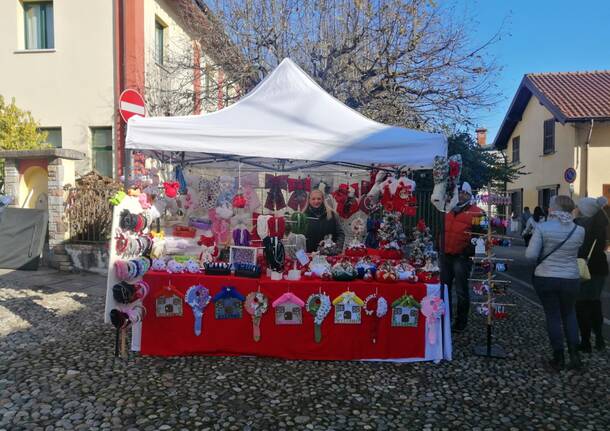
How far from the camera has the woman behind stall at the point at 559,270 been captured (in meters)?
3.72

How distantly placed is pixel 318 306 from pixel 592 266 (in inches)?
111

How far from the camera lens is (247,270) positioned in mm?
3998

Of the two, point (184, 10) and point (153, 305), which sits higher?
point (184, 10)

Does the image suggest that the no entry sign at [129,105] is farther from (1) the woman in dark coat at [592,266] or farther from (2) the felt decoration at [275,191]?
(1) the woman in dark coat at [592,266]

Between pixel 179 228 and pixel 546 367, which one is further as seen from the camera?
pixel 179 228

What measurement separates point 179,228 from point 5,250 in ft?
15.7

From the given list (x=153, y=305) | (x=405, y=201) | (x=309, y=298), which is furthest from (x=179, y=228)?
(x=405, y=201)

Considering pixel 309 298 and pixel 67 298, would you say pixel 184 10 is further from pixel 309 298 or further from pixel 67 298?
pixel 309 298

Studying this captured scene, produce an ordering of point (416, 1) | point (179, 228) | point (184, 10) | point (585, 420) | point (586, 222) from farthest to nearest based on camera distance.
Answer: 1. point (184, 10)
2. point (416, 1)
3. point (179, 228)
4. point (586, 222)
5. point (585, 420)

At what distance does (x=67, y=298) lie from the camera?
237 inches

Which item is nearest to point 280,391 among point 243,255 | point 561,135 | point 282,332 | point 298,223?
point 282,332

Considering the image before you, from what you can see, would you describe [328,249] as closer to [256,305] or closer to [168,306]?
[256,305]

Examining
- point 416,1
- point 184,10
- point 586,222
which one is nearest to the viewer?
point 586,222

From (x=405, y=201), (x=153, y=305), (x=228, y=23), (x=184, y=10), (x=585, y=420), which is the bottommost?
(x=585, y=420)
